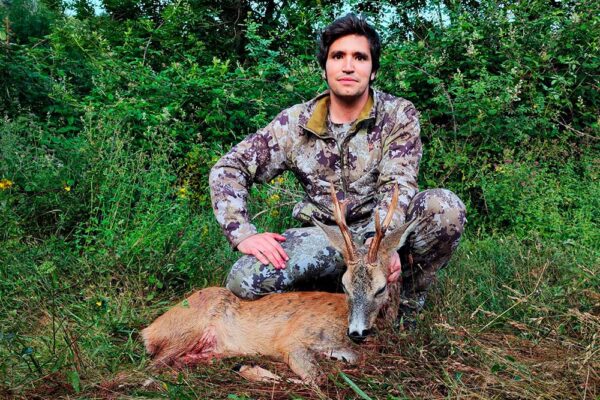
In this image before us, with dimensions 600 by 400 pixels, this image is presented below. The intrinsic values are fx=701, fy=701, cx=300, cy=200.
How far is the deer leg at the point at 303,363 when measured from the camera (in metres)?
3.52

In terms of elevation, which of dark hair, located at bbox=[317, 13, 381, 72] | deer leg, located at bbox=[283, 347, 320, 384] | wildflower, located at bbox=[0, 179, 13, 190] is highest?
dark hair, located at bbox=[317, 13, 381, 72]

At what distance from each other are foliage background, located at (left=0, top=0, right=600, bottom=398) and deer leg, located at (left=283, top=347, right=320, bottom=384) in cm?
23

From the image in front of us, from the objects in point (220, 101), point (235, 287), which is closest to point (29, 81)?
point (220, 101)

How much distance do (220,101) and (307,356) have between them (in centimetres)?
456

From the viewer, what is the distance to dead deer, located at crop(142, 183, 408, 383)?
3549 mm

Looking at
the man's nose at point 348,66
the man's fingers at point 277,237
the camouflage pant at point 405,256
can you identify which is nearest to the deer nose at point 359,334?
the camouflage pant at point 405,256

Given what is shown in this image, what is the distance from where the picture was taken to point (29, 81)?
25.8ft

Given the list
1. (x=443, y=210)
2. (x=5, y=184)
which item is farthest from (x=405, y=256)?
(x=5, y=184)

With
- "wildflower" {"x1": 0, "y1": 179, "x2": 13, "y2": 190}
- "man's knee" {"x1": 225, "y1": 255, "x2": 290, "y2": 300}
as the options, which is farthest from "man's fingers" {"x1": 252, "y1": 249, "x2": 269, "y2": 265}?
"wildflower" {"x1": 0, "y1": 179, "x2": 13, "y2": 190}

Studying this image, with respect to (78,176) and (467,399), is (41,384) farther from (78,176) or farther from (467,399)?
(78,176)

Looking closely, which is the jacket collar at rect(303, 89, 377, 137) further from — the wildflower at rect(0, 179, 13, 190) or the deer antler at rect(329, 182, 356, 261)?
the wildflower at rect(0, 179, 13, 190)

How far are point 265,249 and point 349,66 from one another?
1.26m

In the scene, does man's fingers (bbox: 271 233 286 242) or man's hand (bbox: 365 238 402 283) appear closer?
man's hand (bbox: 365 238 402 283)

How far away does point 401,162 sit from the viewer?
430 centimetres
